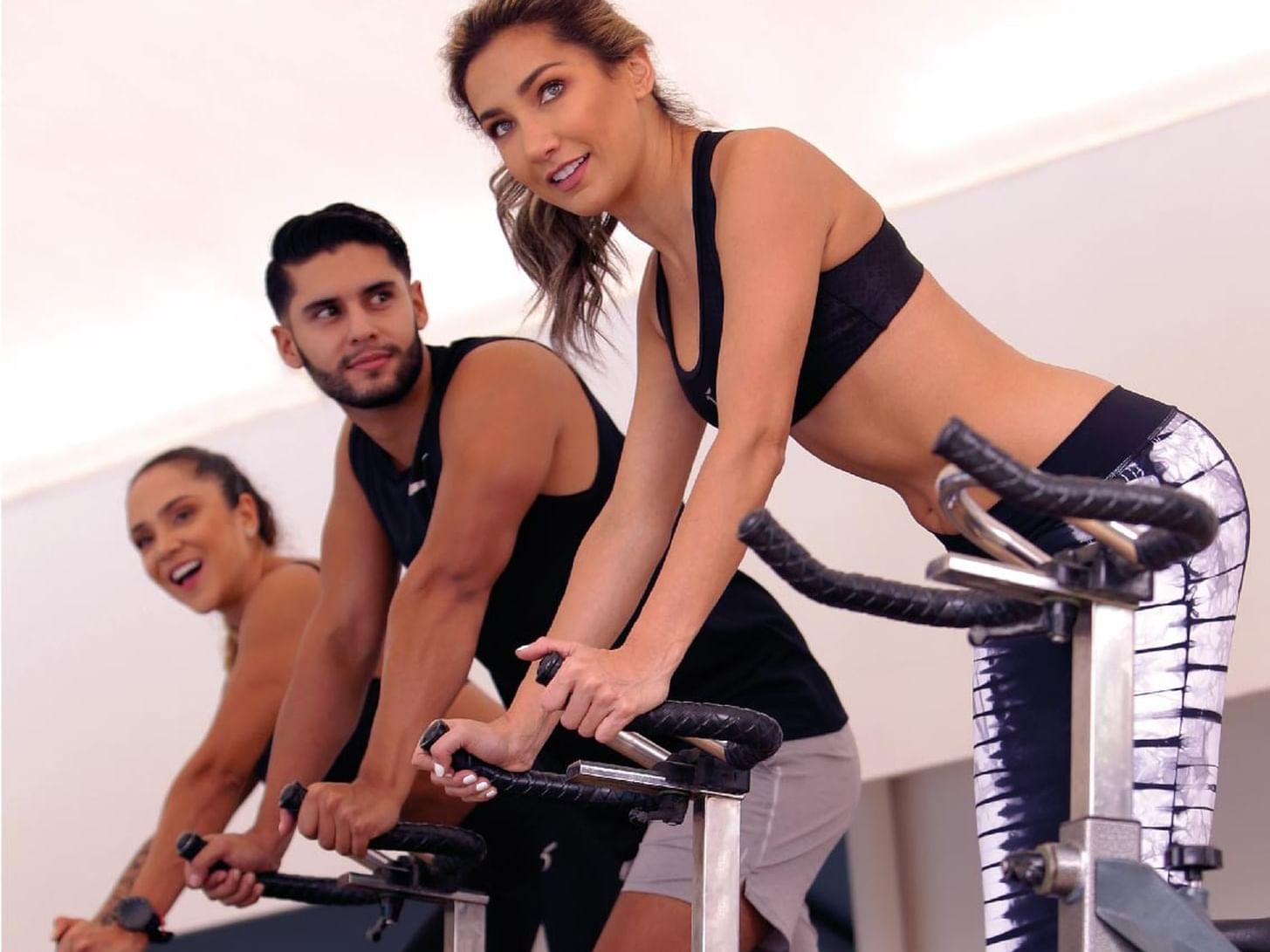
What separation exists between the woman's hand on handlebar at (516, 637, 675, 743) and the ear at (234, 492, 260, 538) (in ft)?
6.38

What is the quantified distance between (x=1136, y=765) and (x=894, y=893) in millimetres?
2003

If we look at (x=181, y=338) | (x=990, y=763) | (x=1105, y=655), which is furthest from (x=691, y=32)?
(x=1105, y=655)

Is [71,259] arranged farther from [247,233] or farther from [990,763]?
[990,763]

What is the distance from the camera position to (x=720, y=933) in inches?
55.7

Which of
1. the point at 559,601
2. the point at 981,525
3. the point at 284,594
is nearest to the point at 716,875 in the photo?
the point at 981,525

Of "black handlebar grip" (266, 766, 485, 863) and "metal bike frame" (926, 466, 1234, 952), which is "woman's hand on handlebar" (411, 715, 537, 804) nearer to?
"black handlebar grip" (266, 766, 485, 863)

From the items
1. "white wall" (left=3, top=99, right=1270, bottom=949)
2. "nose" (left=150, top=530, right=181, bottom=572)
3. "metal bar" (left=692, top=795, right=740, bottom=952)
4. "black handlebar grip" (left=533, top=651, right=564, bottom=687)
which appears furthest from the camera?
"nose" (left=150, top=530, right=181, bottom=572)

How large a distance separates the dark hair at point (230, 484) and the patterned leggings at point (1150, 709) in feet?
6.45

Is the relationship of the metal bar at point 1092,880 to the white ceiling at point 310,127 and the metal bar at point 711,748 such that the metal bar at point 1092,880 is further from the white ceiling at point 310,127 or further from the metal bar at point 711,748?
the white ceiling at point 310,127

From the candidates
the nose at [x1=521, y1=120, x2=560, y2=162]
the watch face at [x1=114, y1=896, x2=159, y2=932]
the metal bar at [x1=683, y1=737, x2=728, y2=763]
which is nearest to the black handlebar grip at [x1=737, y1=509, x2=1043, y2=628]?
the metal bar at [x1=683, y1=737, x2=728, y2=763]

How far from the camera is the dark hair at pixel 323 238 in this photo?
2527mm

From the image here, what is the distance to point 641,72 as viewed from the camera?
1.77m

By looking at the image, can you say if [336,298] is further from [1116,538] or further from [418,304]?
[1116,538]

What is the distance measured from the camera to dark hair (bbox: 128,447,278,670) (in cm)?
319
